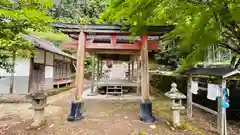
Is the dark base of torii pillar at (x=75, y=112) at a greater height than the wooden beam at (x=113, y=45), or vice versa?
the wooden beam at (x=113, y=45)

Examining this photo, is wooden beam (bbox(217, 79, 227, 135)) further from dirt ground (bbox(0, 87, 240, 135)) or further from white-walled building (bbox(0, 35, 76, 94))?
white-walled building (bbox(0, 35, 76, 94))

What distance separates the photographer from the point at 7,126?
454cm

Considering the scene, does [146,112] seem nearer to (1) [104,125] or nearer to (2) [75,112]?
(1) [104,125]

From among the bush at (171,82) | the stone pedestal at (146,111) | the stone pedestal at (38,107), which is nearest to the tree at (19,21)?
the stone pedestal at (38,107)

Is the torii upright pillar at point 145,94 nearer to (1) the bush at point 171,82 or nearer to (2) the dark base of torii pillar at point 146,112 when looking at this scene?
(2) the dark base of torii pillar at point 146,112

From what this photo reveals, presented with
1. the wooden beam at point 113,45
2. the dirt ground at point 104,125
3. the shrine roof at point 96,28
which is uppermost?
the shrine roof at point 96,28

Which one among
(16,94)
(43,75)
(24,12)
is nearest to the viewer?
(24,12)

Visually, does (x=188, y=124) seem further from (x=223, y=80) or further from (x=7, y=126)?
(x=7, y=126)

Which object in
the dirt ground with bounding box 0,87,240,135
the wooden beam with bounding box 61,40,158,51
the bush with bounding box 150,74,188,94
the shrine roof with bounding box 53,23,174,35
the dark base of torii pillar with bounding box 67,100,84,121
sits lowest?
the dirt ground with bounding box 0,87,240,135

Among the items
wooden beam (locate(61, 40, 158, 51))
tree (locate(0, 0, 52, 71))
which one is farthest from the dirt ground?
wooden beam (locate(61, 40, 158, 51))

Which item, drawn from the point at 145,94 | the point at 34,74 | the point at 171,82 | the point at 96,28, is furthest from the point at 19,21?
the point at 171,82

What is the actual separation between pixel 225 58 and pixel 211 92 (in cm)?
555

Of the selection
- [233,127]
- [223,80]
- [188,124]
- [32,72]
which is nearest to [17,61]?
[32,72]

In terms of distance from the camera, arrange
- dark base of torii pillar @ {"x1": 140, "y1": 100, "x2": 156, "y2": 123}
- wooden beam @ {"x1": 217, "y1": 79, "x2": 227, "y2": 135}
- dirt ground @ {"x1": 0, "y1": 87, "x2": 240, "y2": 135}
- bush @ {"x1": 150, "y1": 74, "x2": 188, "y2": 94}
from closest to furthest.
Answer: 1. wooden beam @ {"x1": 217, "y1": 79, "x2": 227, "y2": 135}
2. dirt ground @ {"x1": 0, "y1": 87, "x2": 240, "y2": 135}
3. dark base of torii pillar @ {"x1": 140, "y1": 100, "x2": 156, "y2": 123}
4. bush @ {"x1": 150, "y1": 74, "x2": 188, "y2": 94}
